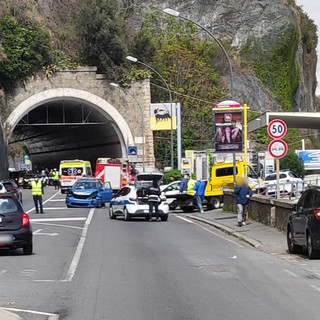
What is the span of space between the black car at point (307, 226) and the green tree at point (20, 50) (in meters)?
47.9

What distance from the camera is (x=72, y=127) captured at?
76000 mm

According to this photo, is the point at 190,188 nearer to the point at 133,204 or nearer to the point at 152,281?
the point at 133,204

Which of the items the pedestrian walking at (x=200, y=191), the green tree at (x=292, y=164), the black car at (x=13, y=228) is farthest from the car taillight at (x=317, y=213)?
the green tree at (x=292, y=164)

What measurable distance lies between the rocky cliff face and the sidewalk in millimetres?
45605

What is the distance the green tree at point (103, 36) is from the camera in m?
66.6

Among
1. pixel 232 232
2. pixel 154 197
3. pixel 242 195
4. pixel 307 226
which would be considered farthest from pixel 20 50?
pixel 307 226

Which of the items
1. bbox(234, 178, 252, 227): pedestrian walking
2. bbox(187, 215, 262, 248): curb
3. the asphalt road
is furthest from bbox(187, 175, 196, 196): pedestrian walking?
the asphalt road

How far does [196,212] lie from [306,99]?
171ft

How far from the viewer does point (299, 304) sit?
10867 millimetres

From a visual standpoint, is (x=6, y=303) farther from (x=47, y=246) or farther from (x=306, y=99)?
(x=306, y=99)

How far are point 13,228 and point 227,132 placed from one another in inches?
559

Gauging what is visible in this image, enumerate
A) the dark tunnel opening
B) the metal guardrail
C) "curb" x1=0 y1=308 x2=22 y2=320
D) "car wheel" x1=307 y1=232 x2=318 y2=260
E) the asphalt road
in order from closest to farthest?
"curb" x1=0 y1=308 x2=22 y2=320 < the asphalt road < "car wheel" x1=307 y1=232 x2=318 y2=260 < the metal guardrail < the dark tunnel opening

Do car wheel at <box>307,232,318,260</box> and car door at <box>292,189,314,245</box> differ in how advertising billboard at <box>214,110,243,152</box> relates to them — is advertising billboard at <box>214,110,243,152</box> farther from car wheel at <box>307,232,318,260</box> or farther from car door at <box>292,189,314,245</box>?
car wheel at <box>307,232,318,260</box>

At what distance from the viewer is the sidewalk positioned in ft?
66.4
